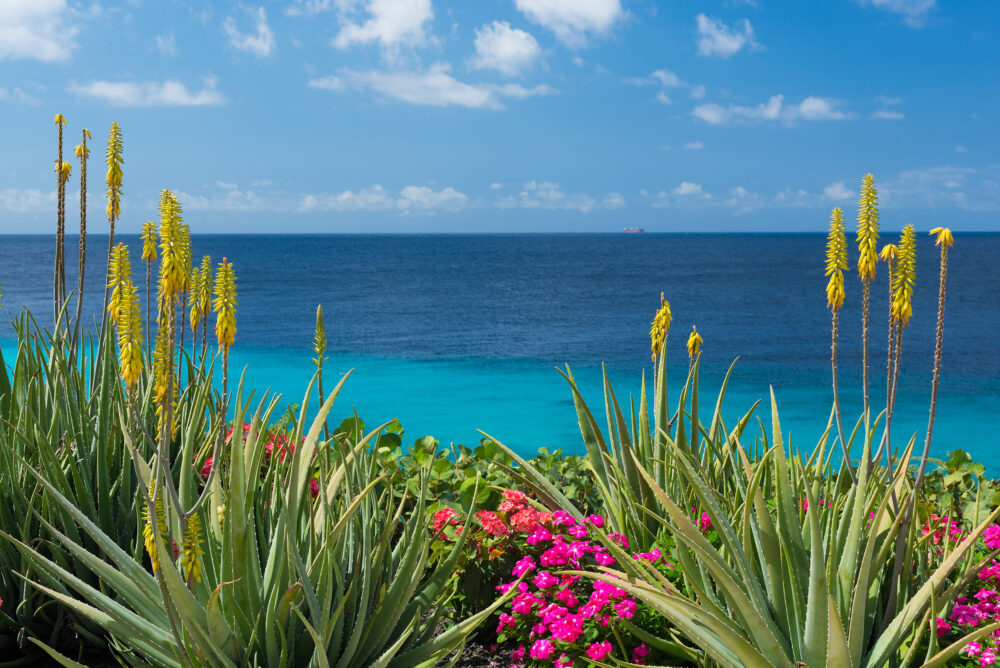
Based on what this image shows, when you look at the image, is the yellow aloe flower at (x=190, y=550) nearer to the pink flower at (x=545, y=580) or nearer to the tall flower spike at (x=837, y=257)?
the pink flower at (x=545, y=580)

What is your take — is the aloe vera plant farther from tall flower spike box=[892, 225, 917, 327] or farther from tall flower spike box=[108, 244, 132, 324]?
tall flower spike box=[892, 225, 917, 327]

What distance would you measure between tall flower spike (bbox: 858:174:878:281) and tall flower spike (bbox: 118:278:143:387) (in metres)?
1.98

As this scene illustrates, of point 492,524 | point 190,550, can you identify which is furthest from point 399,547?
point 190,550

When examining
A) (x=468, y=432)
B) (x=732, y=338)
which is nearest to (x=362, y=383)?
(x=468, y=432)

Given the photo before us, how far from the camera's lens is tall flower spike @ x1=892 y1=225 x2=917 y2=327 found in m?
2.27

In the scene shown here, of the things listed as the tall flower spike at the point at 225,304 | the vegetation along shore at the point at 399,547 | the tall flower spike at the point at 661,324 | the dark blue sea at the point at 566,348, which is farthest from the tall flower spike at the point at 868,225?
the dark blue sea at the point at 566,348

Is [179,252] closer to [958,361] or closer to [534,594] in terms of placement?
[534,594]

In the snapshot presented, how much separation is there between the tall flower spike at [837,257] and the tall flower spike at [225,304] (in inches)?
68.6

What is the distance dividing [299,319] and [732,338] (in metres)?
14.5

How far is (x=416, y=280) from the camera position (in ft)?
158

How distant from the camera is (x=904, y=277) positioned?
7.64 feet

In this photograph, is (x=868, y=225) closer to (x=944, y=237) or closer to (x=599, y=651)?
(x=944, y=237)

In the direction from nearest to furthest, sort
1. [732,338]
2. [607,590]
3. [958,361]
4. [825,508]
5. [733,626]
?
[733,626] < [607,590] < [825,508] < [958,361] < [732,338]

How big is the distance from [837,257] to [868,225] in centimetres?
13
